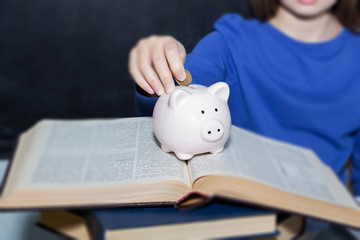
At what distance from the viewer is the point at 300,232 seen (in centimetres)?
61

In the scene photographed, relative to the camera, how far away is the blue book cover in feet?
1.60

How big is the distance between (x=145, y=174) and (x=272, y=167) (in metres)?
0.19

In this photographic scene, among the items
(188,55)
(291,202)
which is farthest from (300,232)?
(188,55)

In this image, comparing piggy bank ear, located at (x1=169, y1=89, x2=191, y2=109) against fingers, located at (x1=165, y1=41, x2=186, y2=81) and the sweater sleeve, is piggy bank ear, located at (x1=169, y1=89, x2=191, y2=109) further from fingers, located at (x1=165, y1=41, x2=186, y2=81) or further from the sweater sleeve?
the sweater sleeve

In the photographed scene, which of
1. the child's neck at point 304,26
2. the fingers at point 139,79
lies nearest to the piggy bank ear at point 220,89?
the fingers at point 139,79

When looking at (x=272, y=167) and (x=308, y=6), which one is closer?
(x=272, y=167)

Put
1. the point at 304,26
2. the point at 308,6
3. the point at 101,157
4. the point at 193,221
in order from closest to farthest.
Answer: the point at 193,221, the point at 101,157, the point at 308,6, the point at 304,26

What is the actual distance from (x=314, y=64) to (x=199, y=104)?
56 cm

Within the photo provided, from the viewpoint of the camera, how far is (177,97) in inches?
22.5

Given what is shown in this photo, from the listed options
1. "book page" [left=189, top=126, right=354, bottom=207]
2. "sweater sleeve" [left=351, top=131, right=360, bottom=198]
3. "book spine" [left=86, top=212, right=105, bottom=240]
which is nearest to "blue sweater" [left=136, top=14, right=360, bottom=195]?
"sweater sleeve" [left=351, top=131, right=360, bottom=198]

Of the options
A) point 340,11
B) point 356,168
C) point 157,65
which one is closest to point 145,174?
point 157,65

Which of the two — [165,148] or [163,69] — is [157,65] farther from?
[165,148]

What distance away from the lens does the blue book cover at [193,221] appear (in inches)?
19.1

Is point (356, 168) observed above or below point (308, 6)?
below
